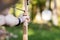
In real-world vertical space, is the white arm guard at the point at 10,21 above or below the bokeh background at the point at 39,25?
above

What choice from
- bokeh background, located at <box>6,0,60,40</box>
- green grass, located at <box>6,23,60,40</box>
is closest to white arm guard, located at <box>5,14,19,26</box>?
green grass, located at <box>6,23,60,40</box>

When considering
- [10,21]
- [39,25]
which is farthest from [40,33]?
[10,21]

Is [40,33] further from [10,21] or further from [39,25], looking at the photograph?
[10,21]

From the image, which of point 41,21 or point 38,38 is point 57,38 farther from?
point 41,21

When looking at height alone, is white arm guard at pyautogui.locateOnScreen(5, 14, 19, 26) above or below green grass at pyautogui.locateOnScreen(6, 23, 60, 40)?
above

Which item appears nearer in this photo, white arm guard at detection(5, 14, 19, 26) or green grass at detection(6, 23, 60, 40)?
white arm guard at detection(5, 14, 19, 26)

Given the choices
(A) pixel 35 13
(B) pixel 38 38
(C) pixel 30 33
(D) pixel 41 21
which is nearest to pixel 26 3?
(B) pixel 38 38

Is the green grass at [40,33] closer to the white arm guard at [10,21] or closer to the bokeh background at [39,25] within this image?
the bokeh background at [39,25]

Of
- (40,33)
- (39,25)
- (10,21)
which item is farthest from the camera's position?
(39,25)

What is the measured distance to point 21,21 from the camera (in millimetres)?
2941

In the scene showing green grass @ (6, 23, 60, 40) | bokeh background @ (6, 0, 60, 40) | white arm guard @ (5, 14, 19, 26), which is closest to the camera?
white arm guard @ (5, 14, 19, 26)

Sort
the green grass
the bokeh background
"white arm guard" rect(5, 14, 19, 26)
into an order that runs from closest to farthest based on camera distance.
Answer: "white arm guard" rect(5, 14, 19, 26) < the green grass < the bokeh background

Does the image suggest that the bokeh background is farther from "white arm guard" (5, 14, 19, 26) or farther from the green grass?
"white arm guard" (5, 14, 19, 26)

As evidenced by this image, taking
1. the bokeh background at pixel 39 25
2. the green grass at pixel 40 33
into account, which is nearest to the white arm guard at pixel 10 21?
the green grass at pixel 40 33
